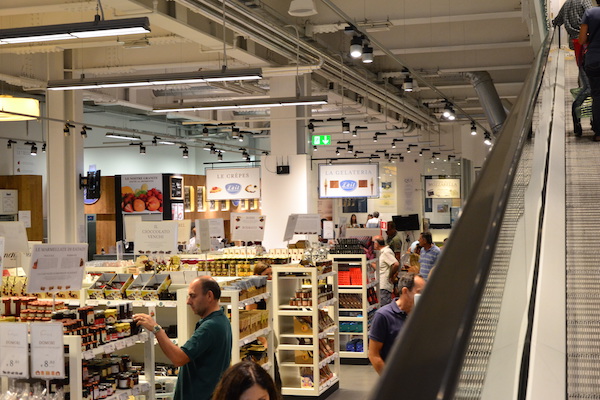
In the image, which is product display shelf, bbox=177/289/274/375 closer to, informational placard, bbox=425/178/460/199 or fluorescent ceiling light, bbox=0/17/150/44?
fluorescent ceiling light, bbox=0/17/150/44

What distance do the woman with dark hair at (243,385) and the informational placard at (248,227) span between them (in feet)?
30.6

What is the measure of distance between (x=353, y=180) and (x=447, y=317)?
1918 centimetres

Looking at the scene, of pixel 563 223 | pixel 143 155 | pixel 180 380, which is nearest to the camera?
pixel 563 223

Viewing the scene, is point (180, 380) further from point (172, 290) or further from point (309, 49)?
point (309, 49)

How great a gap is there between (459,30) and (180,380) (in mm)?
11834

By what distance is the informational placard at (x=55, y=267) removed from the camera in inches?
217

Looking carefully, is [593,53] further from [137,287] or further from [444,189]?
[444,189]

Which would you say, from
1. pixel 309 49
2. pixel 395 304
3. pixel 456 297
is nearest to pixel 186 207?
pixel 309 49

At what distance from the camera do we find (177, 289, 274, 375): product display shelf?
6.20 metres

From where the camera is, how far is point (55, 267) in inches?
224

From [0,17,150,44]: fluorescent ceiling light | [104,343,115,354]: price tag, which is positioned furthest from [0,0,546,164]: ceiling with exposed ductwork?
[104,343,115,354]: price tag

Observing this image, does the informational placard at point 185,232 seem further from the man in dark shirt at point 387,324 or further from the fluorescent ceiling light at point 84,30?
the man in dark shirt at point 387,324

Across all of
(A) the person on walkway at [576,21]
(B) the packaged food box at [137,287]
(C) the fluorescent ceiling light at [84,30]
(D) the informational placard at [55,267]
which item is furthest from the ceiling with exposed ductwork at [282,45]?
(D) the informational placard at [55,267]

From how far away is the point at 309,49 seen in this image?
1321 cm
